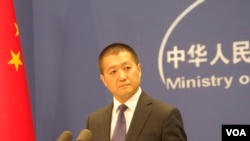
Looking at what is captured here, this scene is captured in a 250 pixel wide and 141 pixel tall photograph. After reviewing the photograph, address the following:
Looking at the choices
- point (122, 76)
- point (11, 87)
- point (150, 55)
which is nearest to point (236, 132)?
point (122, 76)

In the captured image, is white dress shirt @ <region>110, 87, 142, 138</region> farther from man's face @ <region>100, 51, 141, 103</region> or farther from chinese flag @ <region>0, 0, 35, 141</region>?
chinese flag @ <region>0, 0, 35, 141</region>

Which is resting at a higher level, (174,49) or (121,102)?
(174,49)

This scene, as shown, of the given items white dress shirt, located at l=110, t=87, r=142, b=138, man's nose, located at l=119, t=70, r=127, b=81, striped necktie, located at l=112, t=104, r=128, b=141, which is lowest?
striped necktie, located at l=112, t=104, r=128, b=141

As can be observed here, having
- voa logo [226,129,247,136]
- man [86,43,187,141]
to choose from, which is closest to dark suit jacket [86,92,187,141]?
man [86,43,187,141]

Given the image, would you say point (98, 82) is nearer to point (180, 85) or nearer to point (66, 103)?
point (66, 103)

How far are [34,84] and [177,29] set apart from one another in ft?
4.77

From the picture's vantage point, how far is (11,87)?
3.04 m

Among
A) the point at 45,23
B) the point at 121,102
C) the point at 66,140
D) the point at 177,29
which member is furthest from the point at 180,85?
the point at 66,140

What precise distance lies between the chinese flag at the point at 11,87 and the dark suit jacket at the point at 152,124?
102 cm

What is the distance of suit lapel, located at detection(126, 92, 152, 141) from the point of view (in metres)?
2.06

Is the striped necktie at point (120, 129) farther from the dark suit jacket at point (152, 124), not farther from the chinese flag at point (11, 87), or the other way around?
the chinese flag at point (11, 87)

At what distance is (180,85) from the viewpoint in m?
3.19

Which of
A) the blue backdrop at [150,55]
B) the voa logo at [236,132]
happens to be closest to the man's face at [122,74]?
the voa logo at [236,132]

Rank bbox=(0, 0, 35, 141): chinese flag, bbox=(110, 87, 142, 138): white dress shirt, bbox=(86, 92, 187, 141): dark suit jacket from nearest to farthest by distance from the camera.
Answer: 1. bbox=(86, 92, 187, 141): dark suit jacket
2. bbox=(110, 87, 142, 138): white dress shirt
3. bbox=(0, 0, 35, 141): chinese flag
